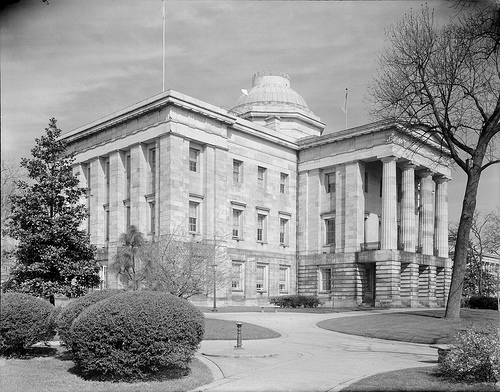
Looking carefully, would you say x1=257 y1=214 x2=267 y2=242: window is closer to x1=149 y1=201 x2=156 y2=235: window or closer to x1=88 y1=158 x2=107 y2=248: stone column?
x1=149 y1=201 x2=156 y2=235: window

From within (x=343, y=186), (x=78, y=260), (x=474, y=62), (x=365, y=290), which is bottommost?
(x=365, y=290)

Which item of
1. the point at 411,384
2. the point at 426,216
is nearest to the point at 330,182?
the point at 426,216

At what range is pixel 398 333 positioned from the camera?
76.1ft

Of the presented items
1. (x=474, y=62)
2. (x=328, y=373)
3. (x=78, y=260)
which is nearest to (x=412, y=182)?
(x=474, y=62)

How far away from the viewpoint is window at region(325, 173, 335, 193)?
182 ft

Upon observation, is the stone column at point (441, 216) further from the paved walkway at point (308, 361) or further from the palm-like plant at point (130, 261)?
the paved walkway at point (308, 361)

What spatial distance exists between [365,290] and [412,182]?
440 inches

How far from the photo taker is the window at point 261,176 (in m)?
54.1

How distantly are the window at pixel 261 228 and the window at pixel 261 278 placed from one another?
270 cm

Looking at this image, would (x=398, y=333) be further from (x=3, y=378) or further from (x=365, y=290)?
(x=365, y=290)

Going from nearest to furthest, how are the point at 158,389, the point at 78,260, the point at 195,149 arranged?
1. the point at 158,389
2. the point at 78,260
3. the point at 195,149

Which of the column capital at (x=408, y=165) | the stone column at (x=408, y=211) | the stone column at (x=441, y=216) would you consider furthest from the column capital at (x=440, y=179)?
the stone column at (x=408, y=211)

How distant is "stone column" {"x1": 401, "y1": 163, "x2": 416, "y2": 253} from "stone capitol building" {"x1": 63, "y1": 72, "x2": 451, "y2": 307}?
99 mm

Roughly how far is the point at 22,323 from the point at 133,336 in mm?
5743
